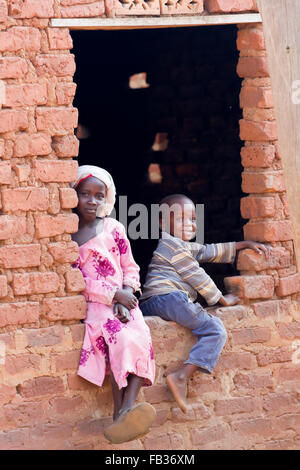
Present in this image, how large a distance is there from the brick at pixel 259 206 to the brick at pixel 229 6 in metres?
1.13

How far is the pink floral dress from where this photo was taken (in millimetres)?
4805

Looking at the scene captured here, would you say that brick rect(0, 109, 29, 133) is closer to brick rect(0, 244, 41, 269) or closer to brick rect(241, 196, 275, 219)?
brick rect(0, 244, 41, 269)

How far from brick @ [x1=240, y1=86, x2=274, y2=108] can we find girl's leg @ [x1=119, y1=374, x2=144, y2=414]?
71.2 inches

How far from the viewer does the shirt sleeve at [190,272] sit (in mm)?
5254

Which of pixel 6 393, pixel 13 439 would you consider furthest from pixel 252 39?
pixel 13 439

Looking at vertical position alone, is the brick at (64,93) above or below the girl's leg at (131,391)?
above

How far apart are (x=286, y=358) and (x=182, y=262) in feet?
3.07

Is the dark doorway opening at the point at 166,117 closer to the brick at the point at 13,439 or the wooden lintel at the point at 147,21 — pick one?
the wooden lintel at the point at 147,21

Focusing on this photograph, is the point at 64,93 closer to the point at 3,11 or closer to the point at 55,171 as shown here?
the point at 55,171

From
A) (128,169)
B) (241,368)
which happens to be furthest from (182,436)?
(128,169)

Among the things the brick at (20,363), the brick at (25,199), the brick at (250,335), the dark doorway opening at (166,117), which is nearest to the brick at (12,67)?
the brick at (25,199)

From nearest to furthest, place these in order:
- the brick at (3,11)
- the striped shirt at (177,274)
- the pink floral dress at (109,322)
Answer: the brick at (3,11) → the pink floral dress at (109,322) → the striped shirt at (177,274)

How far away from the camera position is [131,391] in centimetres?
477

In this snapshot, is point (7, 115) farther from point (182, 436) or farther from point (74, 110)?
point (182, 436)
